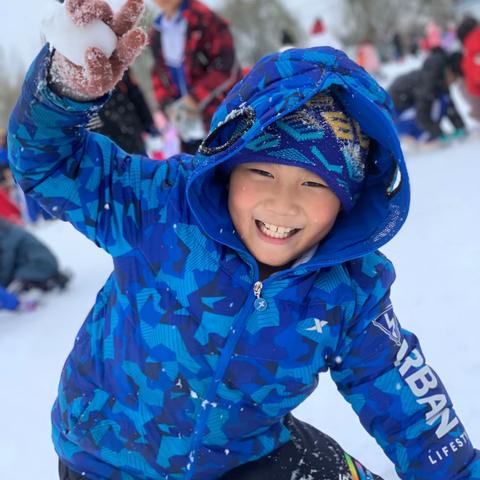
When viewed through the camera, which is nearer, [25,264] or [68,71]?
[68,71]

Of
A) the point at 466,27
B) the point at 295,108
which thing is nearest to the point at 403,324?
the point at 295,108

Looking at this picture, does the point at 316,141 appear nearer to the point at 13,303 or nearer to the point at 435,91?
the point at 13,303

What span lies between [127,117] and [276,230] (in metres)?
2.52

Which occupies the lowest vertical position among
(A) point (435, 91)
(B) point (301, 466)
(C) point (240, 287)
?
(B) point (301, 466)

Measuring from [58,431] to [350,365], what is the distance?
75 centimetres

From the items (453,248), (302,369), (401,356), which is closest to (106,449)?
(302,369)

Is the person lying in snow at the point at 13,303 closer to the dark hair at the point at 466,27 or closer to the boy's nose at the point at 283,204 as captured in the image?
the boy's nose at the point at 283,204

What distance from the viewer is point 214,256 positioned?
4.32 ft

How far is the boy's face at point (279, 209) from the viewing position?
1271 millimetres

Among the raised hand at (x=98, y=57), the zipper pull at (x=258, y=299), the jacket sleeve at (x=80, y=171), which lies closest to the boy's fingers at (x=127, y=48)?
the raised hand at (x=98, y=57)

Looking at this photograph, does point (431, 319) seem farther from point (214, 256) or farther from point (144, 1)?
point (144, 1)

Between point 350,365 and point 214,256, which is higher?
point 214,256

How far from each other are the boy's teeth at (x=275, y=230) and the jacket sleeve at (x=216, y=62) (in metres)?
2.29

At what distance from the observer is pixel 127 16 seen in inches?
43.3
